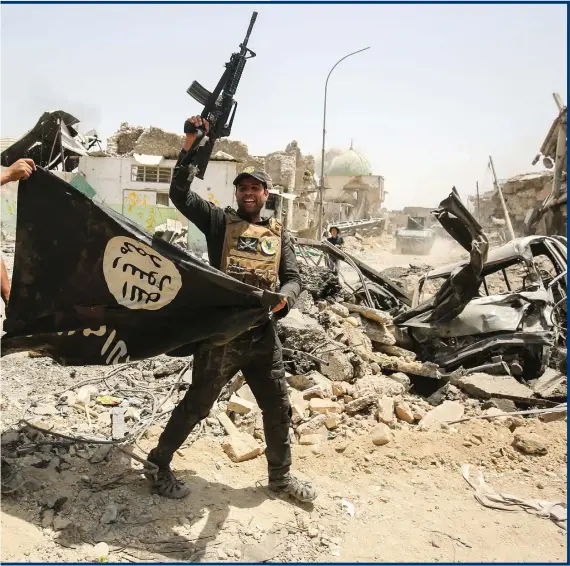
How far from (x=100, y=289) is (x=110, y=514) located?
1.22m

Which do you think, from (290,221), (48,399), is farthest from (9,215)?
(48,399)

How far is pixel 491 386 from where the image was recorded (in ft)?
16.4

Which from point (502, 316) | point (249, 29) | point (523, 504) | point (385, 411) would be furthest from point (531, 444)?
point (249, 29)

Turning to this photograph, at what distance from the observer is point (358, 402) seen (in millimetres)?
4418

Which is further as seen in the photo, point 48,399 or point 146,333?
point 48,399

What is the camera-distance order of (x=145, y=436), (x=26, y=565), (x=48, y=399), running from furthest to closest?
(x=48, y=399)
(x=145, y=436)
(x=26, y=565)

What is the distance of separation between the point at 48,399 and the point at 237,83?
297cm

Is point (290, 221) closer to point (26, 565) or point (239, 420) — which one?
point (239, 420)

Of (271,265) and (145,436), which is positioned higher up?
(271,265)

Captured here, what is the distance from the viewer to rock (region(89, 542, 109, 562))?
239 cm

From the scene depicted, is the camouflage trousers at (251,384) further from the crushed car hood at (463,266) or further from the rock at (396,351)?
the crushed car hood at (463,266)

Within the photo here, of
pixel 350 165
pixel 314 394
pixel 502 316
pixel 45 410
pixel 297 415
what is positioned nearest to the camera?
pixel 45 410

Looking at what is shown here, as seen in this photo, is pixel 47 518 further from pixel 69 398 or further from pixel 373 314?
pixel 373 314

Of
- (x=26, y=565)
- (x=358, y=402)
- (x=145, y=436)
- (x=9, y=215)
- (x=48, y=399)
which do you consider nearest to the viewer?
(x=26, y=565)
